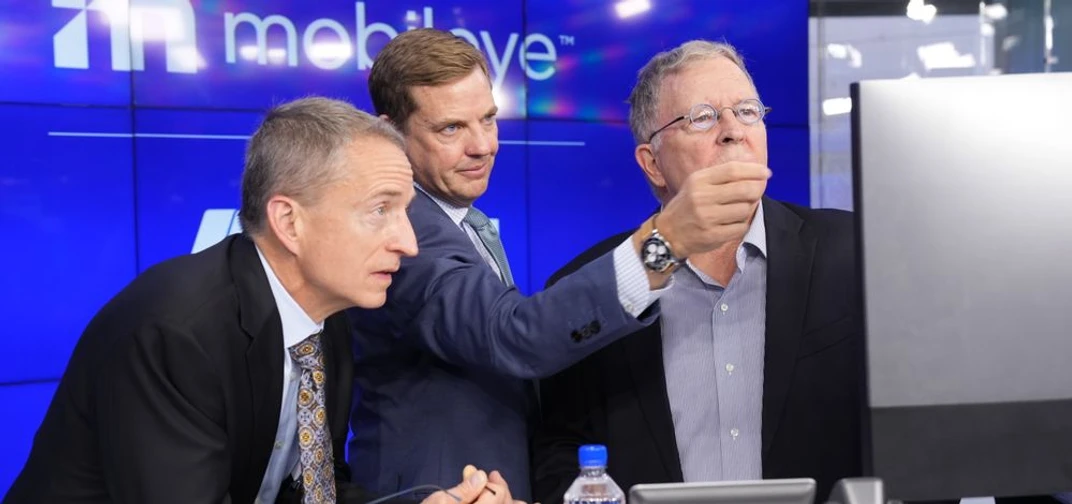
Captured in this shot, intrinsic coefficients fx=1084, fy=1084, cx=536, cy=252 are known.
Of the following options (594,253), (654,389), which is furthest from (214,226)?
(654,389)

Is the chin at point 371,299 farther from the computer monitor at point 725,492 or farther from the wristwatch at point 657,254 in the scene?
the computer monitor at point 725,492

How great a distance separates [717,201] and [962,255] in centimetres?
33

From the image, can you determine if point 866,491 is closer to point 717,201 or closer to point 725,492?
point 725,492

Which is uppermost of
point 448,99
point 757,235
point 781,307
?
point 448,99

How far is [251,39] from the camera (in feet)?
14.0

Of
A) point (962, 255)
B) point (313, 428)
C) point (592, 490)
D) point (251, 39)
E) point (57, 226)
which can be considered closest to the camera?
point (962, 255)

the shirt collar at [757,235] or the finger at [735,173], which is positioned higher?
the finger at [735,173]

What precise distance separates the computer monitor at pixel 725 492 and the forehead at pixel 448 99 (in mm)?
857

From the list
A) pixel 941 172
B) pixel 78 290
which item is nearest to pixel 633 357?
pixel 941 172

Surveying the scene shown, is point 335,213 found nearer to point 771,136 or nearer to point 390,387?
point 390,387

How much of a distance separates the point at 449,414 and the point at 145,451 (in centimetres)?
46

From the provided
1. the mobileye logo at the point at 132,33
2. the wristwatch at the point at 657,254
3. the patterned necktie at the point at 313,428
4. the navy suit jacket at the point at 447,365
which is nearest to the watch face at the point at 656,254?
the wristwatch at the point at 657,254

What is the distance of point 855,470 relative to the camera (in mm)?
1681

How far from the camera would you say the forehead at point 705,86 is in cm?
172
